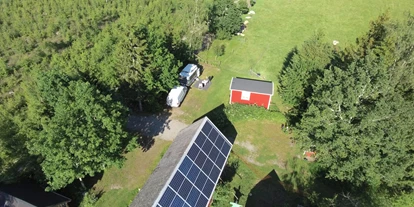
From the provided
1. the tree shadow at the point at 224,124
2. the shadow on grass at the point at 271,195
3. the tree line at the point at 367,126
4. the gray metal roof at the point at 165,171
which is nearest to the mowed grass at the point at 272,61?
the shadow on grass at the point at 271,195

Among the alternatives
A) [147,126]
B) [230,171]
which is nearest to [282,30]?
[147,126]

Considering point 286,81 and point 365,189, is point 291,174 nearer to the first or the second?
point 365,189

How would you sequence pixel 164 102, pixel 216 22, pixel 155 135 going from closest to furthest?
pixel 155 135 → pixel 164 102 → pixel 216 22

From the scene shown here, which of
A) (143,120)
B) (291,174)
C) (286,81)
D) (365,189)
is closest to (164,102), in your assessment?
(143,120)

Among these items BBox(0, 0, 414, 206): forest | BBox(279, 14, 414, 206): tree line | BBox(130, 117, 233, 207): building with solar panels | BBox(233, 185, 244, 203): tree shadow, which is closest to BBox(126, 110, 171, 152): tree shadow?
BBox(0, 0, 414, 206): forest

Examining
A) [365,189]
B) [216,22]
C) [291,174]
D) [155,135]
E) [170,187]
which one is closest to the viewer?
[170,187]

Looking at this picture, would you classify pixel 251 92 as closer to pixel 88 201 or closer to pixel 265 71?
pixel 265 71

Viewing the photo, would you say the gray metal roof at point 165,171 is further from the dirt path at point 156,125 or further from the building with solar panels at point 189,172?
the dirt path at point 156,125
